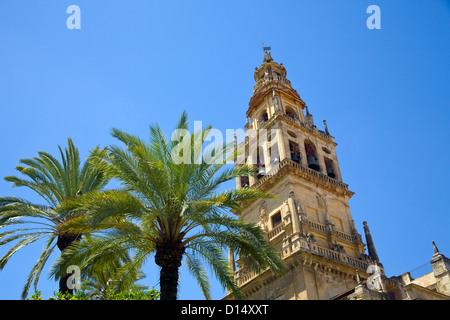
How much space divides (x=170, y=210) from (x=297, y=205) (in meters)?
17.0

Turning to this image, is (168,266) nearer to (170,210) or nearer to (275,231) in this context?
(170,210)

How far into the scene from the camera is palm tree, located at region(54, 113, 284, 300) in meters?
15.5

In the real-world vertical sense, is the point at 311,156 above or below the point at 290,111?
below

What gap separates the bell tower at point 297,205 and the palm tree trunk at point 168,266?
8.52m

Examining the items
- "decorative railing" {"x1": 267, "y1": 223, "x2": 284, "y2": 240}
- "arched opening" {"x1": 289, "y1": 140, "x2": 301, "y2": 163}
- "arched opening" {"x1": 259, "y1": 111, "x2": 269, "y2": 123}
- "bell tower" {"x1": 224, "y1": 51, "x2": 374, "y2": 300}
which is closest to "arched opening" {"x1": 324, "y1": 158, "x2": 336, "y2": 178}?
"bell tower" {"x1": 224, "y1": 51, "x2": 374, "y2": 300}

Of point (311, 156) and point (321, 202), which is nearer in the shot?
point (321, 202)

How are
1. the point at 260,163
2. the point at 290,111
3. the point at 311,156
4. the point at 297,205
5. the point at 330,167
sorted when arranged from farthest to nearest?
1. the point at 290,111
2. the point at 330,167
3. the point at 260,163
4. the point at 311,156
5. the point at 297,205

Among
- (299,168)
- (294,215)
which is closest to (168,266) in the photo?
(294,215)

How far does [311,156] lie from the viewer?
37.8m

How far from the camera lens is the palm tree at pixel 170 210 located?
50.9 ft

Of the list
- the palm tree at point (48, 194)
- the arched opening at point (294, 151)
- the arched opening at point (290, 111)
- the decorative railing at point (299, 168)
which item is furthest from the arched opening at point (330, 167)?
the palm tree at point (48, 194)

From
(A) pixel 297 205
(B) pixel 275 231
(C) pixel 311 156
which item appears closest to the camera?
(A) pixel 297 205
